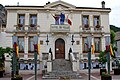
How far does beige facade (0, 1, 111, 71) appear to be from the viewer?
27812mm

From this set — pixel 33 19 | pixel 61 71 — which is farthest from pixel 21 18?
pixel 61 71

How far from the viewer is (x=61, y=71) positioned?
2364 cm

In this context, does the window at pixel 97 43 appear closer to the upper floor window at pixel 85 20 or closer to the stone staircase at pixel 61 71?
the upper floor window at pixel 85 20

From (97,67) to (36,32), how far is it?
8.48 metres

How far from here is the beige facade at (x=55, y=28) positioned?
27.8 m

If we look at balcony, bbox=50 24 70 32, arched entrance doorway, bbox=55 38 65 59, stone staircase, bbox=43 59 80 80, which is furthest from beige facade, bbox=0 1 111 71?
stone staircase, bbox=43 59 80 80

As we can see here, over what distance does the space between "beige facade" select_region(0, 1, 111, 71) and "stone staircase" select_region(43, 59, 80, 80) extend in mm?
1642

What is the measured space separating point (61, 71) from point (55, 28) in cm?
616

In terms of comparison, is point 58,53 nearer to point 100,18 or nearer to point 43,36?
point 43,36

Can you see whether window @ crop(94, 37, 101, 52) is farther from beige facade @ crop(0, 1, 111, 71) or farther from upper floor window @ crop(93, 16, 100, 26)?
upper floor window @ crop(93, 16, 100, 26)

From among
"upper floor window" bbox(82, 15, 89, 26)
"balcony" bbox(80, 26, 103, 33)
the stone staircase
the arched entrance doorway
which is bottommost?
the stone staircase

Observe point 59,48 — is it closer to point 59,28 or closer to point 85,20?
point 59,28

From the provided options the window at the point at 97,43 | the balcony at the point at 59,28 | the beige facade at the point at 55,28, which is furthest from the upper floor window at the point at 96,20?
the balcony at the point at 59,28

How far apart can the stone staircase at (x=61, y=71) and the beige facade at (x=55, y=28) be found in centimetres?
164
